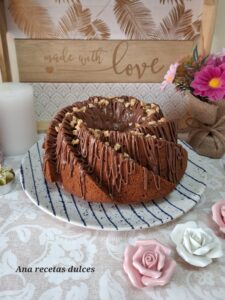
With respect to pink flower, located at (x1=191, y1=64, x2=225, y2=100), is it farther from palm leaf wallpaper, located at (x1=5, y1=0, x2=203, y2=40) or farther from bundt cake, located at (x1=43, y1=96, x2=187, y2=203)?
palm leaf wallpaper, located at (x1=5, y1=0, x2=203, y2=40)

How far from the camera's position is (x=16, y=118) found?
89 centimetres

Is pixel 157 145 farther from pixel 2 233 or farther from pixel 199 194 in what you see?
pixel 2 233

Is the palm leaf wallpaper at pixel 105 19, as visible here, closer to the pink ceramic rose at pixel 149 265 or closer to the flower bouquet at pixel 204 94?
the flower bouquet at pixel 204 94

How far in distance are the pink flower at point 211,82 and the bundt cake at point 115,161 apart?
0.13 meters

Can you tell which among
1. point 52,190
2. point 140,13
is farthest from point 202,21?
point 52,190

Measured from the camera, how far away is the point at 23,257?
577 mm

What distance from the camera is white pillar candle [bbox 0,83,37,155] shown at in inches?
34.0

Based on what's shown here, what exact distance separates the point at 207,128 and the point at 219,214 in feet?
1.08

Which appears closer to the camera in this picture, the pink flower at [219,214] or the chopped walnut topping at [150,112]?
the pink flower at [219,214]

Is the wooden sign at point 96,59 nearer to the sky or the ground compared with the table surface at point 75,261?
nearer to the sky

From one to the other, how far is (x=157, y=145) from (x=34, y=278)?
361 mm

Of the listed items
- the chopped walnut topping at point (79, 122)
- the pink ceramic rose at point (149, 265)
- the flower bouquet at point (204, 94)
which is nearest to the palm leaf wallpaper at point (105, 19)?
the flower bouquet at point (204, 94)

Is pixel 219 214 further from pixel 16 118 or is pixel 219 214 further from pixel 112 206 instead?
pixel 16 118

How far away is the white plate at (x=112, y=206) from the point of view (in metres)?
0.63
